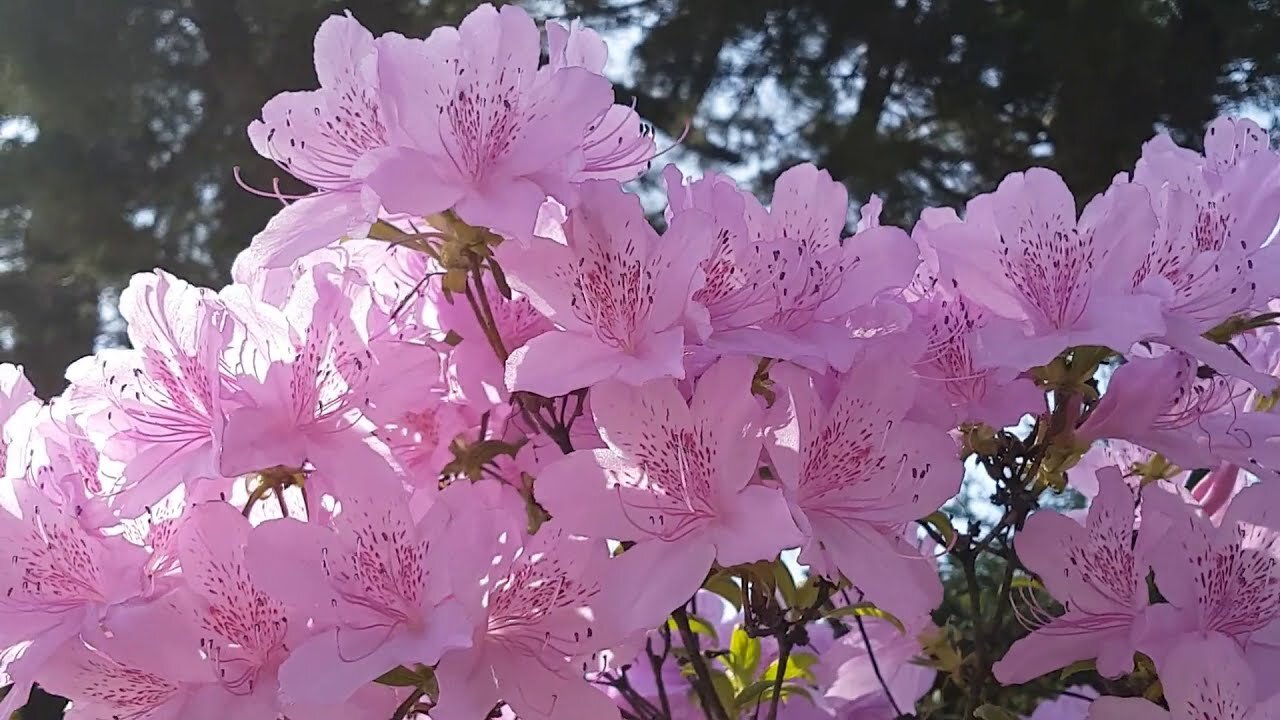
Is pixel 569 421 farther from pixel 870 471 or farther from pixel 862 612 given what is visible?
pixel 862 612

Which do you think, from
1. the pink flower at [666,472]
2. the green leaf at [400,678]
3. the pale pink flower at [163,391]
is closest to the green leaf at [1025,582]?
the pink flower at [666,472]

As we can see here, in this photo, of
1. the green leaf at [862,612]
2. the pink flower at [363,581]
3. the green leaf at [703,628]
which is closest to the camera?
the pink flower at [363,581]

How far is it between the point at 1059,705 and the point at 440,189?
0.59 meters

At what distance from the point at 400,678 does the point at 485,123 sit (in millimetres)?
278

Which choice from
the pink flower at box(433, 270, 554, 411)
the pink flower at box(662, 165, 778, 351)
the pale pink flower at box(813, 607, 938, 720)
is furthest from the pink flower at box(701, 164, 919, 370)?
the pale pink flower at box(813, 607, 938, 720)

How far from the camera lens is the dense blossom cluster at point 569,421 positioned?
57 centimetres

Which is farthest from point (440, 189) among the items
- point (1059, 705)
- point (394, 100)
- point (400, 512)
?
point (1059, 705)

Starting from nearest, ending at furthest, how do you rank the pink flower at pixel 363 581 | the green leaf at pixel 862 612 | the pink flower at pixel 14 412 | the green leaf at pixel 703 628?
the pink flower at pixel 363 581 < the pink flower at pixel 14 412 < the green leaf at pixel 862 612 < the green leaf at pixel 703 628

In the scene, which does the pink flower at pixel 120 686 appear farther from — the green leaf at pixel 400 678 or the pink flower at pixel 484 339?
the pink flower at pixel 484 339

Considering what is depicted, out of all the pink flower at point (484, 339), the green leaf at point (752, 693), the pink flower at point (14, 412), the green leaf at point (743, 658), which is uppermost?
the pink flower at point (484, 339)

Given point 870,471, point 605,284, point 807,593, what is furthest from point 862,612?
point 605,284

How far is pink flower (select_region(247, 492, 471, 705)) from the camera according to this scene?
0.55m

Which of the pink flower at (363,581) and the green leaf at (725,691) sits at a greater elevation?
the pink flower at (363,581)

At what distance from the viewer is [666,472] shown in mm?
591
